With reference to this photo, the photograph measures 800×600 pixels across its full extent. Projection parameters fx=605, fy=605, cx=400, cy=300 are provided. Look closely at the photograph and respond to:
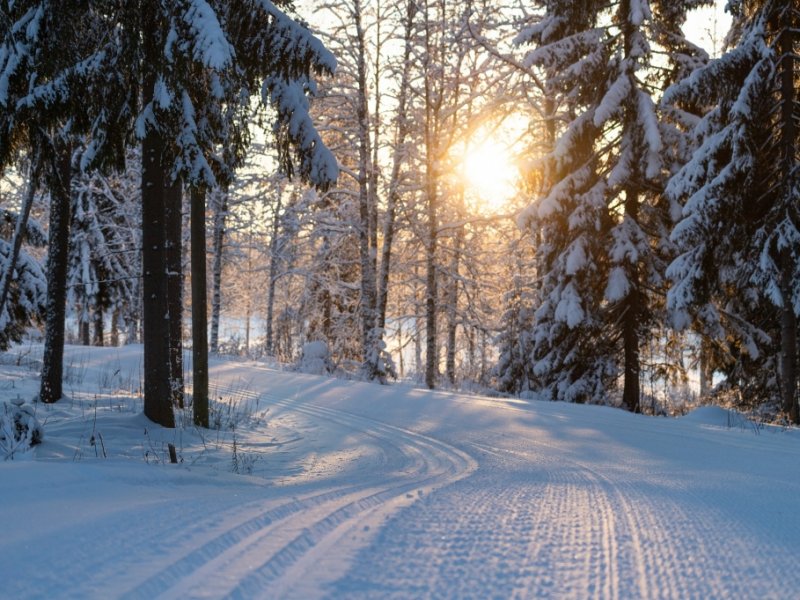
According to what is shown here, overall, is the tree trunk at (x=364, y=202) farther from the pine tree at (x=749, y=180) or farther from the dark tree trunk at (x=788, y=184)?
the dark tree trunk at (x=788, y=184)

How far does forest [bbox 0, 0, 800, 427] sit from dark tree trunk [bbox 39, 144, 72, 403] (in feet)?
0.15

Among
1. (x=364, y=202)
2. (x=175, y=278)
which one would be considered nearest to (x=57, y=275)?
(x=175, y=278)

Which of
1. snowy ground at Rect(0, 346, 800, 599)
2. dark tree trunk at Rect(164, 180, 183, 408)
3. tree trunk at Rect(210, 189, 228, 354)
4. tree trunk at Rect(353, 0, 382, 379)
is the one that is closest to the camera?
snowy ground at Rect(0, 346, 800, 599)

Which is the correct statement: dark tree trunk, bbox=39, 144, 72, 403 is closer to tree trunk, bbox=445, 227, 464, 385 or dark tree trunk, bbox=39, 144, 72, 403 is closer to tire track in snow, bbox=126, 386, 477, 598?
tire track in snow, bbox=126, 386, 477, 598

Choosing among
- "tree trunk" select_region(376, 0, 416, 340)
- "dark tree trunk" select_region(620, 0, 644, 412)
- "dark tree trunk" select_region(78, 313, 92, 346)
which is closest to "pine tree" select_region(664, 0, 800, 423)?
"dark tree trunk" select_region(620, 0, 644, 412)

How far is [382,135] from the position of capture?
20.6m

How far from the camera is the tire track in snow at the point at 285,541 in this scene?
116 inches

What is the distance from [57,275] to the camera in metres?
10.6

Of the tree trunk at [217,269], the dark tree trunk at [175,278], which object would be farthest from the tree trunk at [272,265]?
the dark tree trunk at [175,278]

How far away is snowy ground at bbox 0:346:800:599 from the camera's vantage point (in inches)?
121

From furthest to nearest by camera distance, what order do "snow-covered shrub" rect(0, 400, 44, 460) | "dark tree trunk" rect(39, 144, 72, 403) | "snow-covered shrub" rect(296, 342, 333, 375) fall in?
"snow-covered shrub" rect(296, 342, 333, 375) → "dark tree trunk" rect(39, 144, 72, 403) → "snow-covered shrub" rect(0, 400, 44, 460)

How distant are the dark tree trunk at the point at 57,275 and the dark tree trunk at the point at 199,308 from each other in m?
2.83

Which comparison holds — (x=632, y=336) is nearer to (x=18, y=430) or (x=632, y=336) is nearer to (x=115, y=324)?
(x=18, y=430)

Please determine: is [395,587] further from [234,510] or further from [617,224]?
[617,224]
